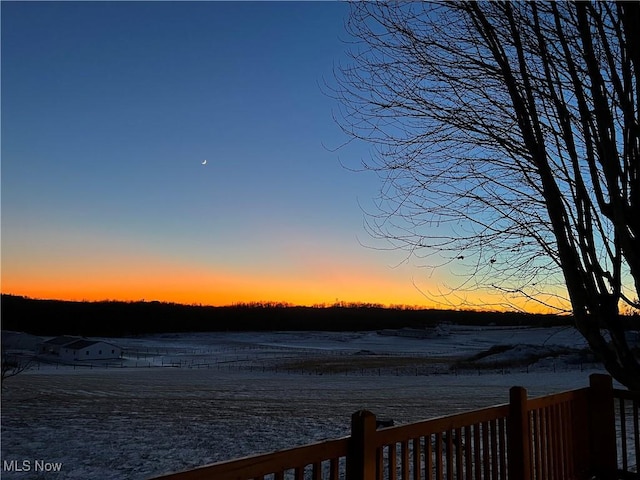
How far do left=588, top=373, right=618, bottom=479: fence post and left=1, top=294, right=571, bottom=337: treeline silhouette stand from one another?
329ft

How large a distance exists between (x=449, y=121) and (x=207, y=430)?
15.6m

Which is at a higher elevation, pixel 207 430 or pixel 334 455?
pixel 334 455

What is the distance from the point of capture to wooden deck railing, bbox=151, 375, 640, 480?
8.91ft

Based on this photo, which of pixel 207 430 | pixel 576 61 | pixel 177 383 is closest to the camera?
pixel 576 61

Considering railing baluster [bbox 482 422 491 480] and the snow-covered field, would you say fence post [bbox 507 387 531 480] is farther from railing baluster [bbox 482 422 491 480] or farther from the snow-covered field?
the snow-covered field

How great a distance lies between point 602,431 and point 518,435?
1.57 m

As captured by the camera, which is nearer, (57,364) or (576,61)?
(576,61)

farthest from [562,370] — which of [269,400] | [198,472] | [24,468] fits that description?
[198,472]

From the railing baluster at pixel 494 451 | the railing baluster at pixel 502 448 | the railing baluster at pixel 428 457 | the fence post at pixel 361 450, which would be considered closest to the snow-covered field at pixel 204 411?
the railing baluster at pixel 502 448

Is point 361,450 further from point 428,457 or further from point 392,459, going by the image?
point 428,457

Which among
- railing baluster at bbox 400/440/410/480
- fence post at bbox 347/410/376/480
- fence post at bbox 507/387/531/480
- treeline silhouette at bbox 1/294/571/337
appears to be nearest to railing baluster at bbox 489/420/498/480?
fence post at bbox 507/387/531/480

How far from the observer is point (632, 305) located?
14.4 feet

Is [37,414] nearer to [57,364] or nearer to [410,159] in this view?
[410,159]

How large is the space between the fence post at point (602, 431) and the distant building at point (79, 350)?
242 feet
